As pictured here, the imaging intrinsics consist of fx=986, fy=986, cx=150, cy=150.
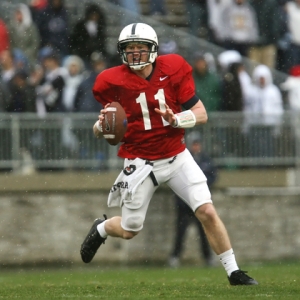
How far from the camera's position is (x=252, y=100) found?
1418 centimetres

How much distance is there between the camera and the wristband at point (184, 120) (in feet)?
26.1

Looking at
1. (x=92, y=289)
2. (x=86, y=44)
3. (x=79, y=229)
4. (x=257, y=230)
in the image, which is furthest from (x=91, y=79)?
(x=92, y=289)

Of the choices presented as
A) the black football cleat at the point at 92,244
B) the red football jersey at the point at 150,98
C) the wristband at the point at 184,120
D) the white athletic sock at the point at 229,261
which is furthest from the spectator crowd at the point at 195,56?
the white athletic sock at the point at 229,261

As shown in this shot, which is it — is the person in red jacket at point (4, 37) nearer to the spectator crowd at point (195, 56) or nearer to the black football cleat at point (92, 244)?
the spectator crowd at point (195, 56)

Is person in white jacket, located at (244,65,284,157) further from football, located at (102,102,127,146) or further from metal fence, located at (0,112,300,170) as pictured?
football, located at (102,102,127,146)

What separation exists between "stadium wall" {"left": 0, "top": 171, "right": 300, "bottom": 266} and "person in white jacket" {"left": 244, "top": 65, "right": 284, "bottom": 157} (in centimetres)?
79

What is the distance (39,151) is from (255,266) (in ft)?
10.9

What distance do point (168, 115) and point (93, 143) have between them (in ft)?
18.7

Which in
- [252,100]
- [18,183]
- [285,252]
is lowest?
[285,252]

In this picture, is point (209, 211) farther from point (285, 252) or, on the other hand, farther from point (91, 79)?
point (285, 252)

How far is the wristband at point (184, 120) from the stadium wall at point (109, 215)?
19.2ft

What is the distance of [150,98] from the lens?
8242 millimetres

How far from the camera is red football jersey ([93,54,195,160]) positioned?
8.27 metres

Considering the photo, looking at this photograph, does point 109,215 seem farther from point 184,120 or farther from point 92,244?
point 184,120
